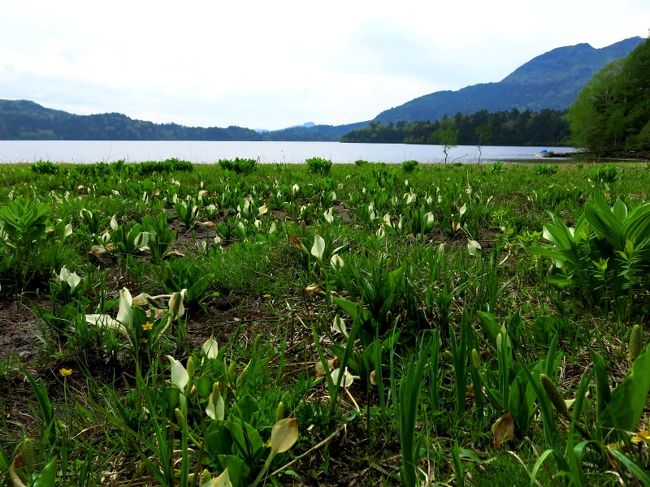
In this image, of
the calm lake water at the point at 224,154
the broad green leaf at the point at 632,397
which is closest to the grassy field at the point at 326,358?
the broad green leaf at the point at 632,397

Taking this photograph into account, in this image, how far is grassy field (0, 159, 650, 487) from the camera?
53.1 inches

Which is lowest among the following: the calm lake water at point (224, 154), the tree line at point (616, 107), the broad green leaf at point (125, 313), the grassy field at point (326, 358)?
the grassy field at point (326, 358)

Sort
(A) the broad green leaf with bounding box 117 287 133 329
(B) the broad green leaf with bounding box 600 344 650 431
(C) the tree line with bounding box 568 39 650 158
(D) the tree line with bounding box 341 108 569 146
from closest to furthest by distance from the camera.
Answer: (B) the broad green leaf with bounding box 600 344 650 431
(A) the broad green leaf with bounding box 117 287 133 329
(C) the tree line with bounding box 568 39 650 158
(D) the tree line with bounding box 341 108 569 146

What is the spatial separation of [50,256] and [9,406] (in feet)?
5.36

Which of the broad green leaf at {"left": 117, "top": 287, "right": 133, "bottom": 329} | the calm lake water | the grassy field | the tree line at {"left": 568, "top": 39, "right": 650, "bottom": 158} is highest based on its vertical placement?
the tree line at {"left": 568, "top": 39, "right": 650, "bottom": 158}

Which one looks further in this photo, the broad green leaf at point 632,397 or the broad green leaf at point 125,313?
the broad green leaf at point 125,313

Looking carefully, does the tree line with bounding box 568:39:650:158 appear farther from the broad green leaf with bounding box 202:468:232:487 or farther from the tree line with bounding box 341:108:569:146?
the broad green leaf with bounding box 202:468:232:487

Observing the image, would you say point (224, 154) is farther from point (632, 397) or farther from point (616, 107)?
point (616, 107)

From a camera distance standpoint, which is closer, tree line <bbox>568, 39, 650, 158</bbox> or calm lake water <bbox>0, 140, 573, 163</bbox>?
calm lake water <bbox>0, 140, 573, 163</bbox>

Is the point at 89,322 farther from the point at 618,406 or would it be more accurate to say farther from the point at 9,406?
the point at 618,406

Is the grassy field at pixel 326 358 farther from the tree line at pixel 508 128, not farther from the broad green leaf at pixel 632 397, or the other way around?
the tree line at pixel 508 128

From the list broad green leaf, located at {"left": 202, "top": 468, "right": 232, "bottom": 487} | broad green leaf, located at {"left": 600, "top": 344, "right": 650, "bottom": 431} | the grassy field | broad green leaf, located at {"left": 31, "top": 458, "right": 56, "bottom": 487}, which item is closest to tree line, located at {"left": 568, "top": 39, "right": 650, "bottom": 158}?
the grassy field

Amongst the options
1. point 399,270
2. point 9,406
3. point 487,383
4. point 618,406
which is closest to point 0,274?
point 9,406

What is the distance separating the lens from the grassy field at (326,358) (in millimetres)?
1348
